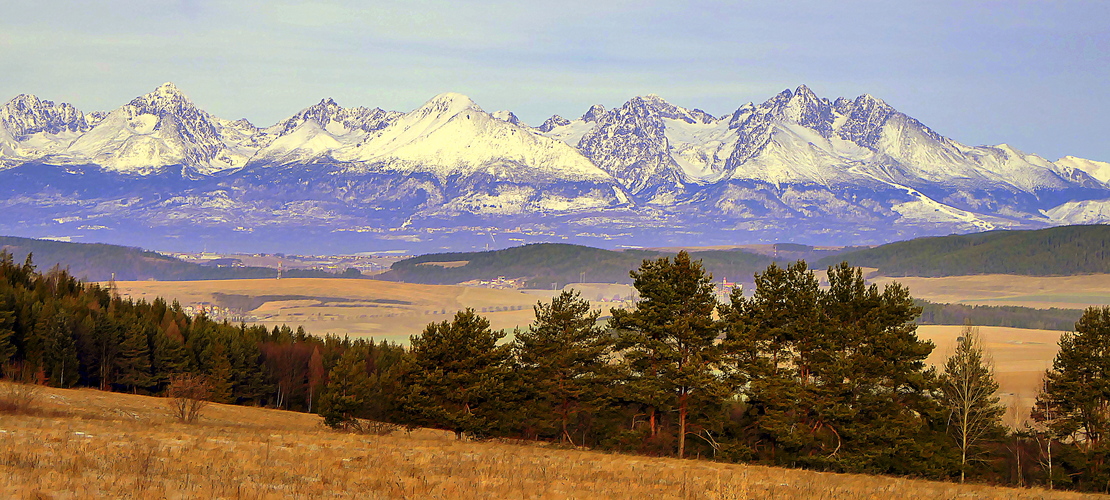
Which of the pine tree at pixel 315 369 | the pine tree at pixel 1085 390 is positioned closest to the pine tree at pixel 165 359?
the pine tree at pixel 315 369

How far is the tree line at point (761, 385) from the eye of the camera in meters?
56.9

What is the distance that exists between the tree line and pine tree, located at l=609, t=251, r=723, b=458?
105mm

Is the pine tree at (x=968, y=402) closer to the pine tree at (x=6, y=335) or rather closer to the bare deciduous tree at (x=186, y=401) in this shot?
the bare deciduous tree at (x=186, y=401)

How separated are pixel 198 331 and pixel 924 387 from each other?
85640 mm

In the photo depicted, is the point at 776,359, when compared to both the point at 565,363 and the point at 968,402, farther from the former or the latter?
the point at 565,363

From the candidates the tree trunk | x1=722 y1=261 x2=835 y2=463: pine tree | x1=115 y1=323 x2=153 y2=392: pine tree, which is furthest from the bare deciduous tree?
x1=115 y1=323 x2=153 y2=392: pine tree

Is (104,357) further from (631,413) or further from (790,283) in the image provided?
(790,283)

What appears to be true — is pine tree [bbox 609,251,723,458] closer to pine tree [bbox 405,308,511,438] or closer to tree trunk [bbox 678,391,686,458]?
tree trunk [bbox 678,391,686,458]

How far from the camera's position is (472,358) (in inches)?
2542

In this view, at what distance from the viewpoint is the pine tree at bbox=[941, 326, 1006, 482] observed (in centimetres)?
6112

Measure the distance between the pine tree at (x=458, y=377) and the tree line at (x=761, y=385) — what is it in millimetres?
115

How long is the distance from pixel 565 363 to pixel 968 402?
23704 millimetres

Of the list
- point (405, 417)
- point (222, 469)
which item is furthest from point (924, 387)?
point (222, 469)

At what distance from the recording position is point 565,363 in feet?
208
